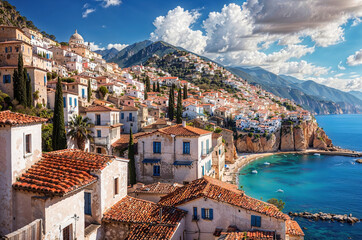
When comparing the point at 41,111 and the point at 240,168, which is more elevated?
the point at 41,111

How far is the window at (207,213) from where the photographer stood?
12962 millimetres

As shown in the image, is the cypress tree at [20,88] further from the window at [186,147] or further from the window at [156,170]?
the window at [186,147]

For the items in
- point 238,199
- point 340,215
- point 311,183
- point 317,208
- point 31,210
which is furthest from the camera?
point 311,183

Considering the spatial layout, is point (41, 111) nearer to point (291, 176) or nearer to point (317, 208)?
point (317, 208)

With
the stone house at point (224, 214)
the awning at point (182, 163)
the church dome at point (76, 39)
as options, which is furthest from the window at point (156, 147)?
the church dome at point (76, 39)

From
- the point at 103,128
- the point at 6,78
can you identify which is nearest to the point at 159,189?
the point at 103,128

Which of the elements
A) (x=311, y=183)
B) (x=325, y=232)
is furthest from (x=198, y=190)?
(x=311, y=183)

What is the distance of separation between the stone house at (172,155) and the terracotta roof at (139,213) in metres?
10.2

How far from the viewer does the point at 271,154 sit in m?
72.6

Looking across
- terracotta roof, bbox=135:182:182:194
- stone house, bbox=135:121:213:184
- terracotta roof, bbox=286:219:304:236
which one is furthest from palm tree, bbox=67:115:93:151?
terracotta roof, bbox=286:219:304:236

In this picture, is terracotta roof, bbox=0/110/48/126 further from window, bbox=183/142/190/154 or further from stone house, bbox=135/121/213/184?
window, bbox=183/142/190/154

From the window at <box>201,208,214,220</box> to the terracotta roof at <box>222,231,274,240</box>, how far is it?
1436mm

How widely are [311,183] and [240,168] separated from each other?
14.6m

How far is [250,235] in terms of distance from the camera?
1118cm
